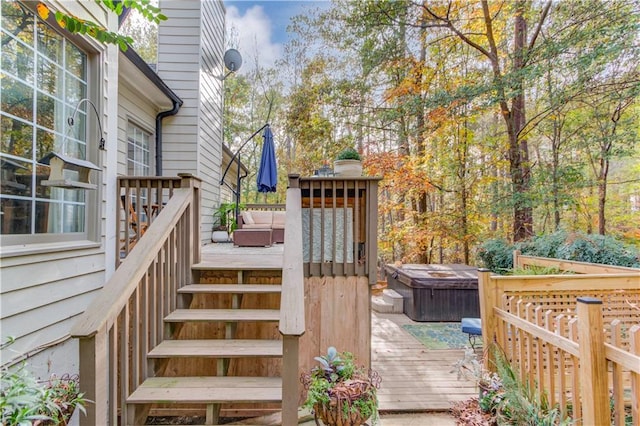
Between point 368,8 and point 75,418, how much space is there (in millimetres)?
9563

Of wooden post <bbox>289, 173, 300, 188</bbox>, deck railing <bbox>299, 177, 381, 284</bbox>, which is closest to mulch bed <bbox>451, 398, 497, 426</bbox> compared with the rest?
deck railing <bbox>299, 177, 381, 284</bbox>

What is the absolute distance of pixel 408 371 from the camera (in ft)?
12.7

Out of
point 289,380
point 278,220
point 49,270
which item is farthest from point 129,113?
point 289,380

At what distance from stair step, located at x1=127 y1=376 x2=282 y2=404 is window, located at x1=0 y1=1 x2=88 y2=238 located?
4.64 feet

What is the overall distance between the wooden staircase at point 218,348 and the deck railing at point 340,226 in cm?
47

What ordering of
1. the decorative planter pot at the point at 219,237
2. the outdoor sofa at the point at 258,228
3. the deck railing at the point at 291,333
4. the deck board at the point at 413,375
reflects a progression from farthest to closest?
the decorative planter pot at the point at 219,237, the outdoor sofa at the point at 258,228, the deck board at the point at 413,375, the deck railing at the point at 291,333

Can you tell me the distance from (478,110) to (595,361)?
7.16 metres

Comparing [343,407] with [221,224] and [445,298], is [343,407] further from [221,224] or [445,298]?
[221,224]

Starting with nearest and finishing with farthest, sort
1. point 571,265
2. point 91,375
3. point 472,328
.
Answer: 1. point 91,375
2. point 472,328
3. point 571,265

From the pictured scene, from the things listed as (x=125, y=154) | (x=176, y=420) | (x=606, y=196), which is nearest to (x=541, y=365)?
(x=176, y=420)

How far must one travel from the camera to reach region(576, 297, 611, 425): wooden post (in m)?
1.99

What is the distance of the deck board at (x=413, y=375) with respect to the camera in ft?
10.4

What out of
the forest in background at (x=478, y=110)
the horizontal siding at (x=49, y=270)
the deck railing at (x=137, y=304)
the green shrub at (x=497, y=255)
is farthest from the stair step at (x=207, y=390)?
the forest in background at (x=478, y=110)

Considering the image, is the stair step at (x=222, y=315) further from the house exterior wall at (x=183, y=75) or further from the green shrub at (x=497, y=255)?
the green shrub at (x=497, y=255)
